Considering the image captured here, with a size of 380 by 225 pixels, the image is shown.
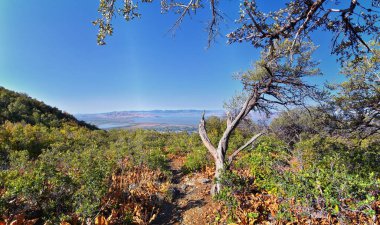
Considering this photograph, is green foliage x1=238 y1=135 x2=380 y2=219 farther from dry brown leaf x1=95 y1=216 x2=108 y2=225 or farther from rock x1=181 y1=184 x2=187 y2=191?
dry brown leaf x1=95 y1=216 x2=108 y2=225

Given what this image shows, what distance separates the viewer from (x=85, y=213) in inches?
213

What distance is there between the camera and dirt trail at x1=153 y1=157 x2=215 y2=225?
22.6 feet

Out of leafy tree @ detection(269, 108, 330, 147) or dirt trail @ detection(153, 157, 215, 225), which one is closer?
dirt trail @ detection(153, 157, 215, 225)

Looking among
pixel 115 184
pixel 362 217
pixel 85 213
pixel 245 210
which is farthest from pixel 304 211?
pixel 115 184

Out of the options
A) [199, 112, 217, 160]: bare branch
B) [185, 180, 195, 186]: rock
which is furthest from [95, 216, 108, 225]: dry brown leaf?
[185, 180, 195, 186]: rock

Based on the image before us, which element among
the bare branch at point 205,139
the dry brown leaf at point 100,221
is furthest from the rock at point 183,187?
the dry brown leaf at point 100,221

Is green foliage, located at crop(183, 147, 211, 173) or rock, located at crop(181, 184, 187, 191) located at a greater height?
green foliage, located at crop(183, 147, 211, 173)

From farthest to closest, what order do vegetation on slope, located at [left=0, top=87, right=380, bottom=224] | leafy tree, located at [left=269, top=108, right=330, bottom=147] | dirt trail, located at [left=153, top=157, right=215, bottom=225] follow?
1. leafy tree, located at [left=269, top=108, right=330, bottom=147]
2. dirt trail, located at [left=153, top=157, right=215, bottom=225]
3. vegetation on slope, located at [left=0, top=87, right=380, bottom=224]

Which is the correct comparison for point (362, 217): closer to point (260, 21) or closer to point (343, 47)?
point (343, 47)

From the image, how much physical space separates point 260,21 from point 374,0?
77.6 inches

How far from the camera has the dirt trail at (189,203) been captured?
688 centimetres

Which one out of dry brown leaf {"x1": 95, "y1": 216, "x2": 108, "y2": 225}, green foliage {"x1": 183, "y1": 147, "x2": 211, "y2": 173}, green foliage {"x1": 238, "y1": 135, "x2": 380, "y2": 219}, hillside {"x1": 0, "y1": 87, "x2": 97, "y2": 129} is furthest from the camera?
hillside {"x1": 0, "y1": 87, "x2": 97, "y2": 129}

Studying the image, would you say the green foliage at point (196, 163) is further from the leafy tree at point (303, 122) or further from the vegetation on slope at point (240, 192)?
the leafy tree at point (303, 122)

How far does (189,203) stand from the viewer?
7.92 m
